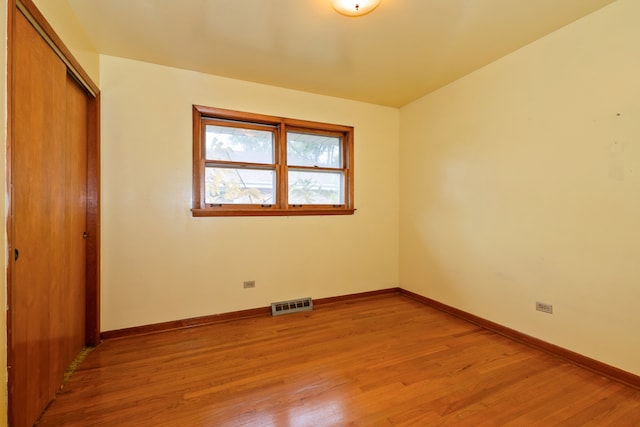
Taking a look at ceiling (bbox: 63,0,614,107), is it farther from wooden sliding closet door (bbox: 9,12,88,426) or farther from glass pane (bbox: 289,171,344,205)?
glass pane (bbox: 289,171,344,205)

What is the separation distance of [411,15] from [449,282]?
2707mm

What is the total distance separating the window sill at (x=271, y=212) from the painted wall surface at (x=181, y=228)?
0.22ft

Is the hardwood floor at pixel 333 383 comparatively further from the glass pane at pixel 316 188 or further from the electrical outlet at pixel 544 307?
the glass pane at pixel 316 188

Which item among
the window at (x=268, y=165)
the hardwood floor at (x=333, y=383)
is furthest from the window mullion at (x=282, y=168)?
the hardwood floor at (x=333, y=383)

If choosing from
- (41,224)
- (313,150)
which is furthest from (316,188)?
(41,224)

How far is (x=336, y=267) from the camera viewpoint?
3541mm

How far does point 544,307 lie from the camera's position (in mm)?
2332

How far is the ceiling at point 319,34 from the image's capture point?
6.40ft

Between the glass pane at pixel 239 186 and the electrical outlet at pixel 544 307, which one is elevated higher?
the glass pane at pixel 239 186

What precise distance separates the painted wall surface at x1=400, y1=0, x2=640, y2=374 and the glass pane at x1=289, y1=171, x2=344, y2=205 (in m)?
1.23

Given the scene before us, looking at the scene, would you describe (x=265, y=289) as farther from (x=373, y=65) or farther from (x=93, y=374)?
(x=373, y=65)

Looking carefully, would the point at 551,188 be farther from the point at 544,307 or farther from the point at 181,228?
the point at 181,228

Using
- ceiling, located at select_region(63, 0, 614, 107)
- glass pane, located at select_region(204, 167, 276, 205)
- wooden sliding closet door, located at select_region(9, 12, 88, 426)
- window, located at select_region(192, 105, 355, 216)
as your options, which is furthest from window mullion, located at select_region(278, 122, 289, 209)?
wooden sliding closet door, located at select_region(9, 12, 88, 426)

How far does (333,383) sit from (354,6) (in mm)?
2596
